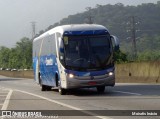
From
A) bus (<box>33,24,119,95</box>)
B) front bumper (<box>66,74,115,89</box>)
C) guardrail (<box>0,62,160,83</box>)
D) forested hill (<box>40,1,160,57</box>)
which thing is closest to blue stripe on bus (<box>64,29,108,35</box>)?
bus (<box>33,24,119,95</box>)

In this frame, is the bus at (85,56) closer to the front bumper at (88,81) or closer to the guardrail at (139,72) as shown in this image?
the front bumper at (88,81)

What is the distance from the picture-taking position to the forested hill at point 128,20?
13250cm

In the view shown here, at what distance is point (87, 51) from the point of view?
22.5 m

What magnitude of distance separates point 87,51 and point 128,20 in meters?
97.1

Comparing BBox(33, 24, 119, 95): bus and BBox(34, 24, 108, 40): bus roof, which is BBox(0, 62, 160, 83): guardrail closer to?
BBox(33, 24, 119, 95): bus

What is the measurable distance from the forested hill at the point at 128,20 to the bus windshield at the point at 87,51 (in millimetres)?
92082

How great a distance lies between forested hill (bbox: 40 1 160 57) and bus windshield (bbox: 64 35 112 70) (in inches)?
3625

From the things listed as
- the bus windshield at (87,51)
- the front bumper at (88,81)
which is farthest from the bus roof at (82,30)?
the front bumper at (88,81)

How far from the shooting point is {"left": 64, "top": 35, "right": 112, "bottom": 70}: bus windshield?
2234 cm

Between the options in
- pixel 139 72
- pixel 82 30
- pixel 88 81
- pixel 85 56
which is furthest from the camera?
pixel 139 72

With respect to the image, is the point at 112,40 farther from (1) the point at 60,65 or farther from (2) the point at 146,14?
(2) the point at 146,14

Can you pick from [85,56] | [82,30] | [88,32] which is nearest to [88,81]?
[85,56]

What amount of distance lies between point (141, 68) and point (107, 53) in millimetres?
13279

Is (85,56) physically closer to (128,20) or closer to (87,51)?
(87,51)
